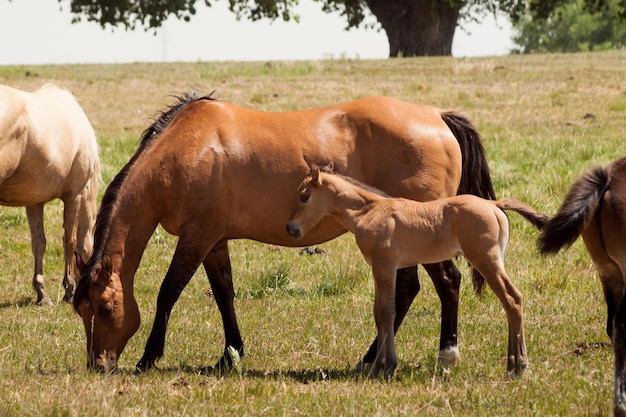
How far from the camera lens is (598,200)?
18.6ft

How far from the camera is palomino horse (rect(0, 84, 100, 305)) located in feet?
30.2

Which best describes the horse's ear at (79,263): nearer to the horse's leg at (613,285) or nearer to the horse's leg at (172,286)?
the horse's leg at (172,286)

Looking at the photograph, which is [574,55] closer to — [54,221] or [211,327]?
[54,221]

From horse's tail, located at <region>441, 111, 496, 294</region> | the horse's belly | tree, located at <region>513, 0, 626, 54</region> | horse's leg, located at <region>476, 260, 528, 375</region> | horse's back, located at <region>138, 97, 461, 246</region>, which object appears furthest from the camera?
tree, located at <region>513, 0, 626, 54</region>

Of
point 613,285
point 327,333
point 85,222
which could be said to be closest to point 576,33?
point 85,222

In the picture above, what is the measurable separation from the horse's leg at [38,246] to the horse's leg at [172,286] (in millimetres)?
2995

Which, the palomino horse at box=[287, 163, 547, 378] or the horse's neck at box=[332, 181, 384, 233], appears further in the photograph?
the horse's neck at box=[332, 181, 384, 233]

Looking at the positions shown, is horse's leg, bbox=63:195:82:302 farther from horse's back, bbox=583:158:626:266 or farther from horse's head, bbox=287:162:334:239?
horse's back, bbox=583:158:626:266

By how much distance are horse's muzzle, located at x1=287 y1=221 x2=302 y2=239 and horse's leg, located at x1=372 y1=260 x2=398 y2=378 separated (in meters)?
0.53

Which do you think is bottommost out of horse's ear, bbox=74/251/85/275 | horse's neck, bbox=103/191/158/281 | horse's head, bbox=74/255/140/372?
horse's head, bbox=74/255/140/372

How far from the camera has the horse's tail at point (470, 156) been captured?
25.0 ft

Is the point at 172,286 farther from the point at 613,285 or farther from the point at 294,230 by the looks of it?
the point at 613,285

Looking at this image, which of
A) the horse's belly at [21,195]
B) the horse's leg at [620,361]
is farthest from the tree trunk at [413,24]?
the horse's leg at [620,361]

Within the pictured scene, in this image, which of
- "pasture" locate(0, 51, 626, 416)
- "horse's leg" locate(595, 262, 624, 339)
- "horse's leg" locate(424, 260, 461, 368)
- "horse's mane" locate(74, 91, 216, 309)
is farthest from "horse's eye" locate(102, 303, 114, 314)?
"horse's leg" locate(595, 262, 624, 339)
